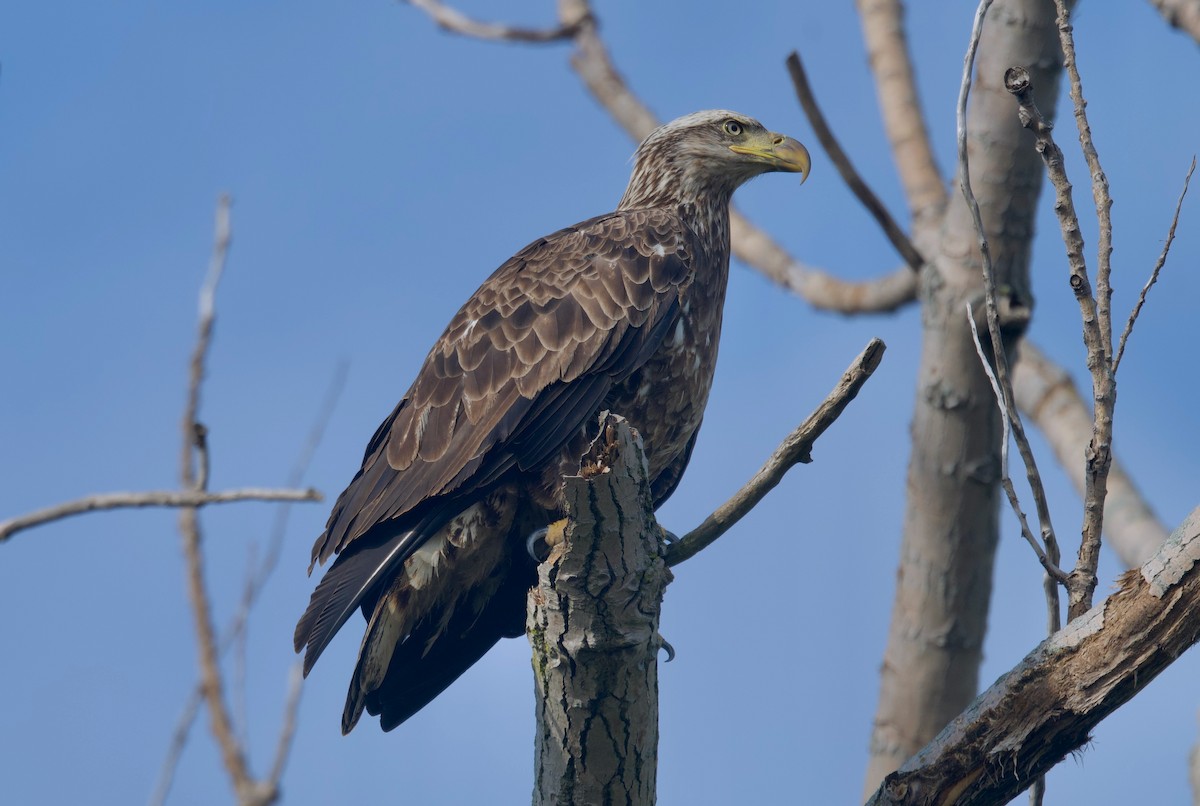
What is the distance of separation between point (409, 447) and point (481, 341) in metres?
0.52

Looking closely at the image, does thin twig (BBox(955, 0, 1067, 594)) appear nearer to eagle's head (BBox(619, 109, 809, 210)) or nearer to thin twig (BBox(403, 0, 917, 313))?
eagle's head (BBox(619, 109, 809, 210))

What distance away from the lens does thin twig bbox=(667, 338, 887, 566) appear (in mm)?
3523

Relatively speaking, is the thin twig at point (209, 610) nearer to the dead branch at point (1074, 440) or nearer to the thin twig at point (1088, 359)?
the thin twig at point (1088, 359)

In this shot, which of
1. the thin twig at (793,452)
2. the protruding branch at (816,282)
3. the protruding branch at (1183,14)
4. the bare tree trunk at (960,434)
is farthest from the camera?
the protruding branch at (816,282)

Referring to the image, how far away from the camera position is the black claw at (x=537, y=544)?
477cm

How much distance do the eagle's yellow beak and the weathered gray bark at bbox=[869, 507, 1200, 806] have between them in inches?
129

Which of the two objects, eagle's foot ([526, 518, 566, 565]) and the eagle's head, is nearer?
eagle's foot ([526, 518, 566, 565])

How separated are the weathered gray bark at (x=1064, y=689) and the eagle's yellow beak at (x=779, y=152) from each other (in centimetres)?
328

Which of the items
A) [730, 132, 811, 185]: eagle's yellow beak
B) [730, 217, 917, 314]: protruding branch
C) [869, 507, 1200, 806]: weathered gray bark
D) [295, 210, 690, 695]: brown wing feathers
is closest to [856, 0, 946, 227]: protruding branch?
[730, 217, 917, 314]: protruding branch

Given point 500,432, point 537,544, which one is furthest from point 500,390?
point 537,544

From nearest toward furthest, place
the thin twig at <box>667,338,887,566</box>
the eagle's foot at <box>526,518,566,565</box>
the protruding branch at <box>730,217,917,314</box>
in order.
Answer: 1. the thin twig at <box>667,338,887,566</box>
2. the eagle's foot at <box>526,518,566,565</box>
3. the protruding branch at <box>730,217,917,314</box>

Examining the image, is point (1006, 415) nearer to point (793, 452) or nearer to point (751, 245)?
point (793, 452)

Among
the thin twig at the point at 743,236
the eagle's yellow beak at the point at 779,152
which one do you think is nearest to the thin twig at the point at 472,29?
the thin twig at the point at 743,236

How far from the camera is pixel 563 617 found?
12.2ft
